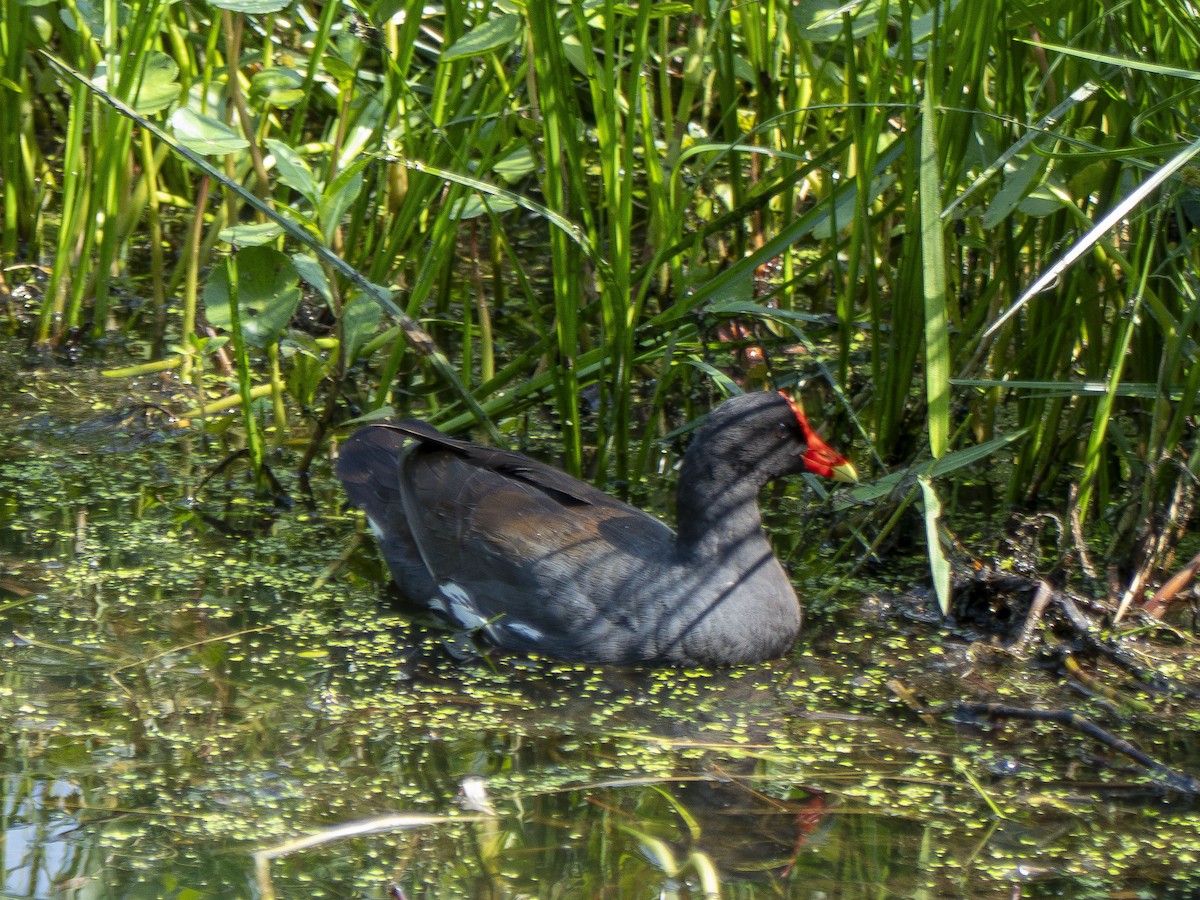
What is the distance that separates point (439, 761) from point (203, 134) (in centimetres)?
157

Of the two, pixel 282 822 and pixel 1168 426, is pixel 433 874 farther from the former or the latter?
pixel 1168 426

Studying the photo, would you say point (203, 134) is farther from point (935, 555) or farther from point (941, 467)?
point (935, 555)

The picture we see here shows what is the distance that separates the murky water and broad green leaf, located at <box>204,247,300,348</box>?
0.48 meters

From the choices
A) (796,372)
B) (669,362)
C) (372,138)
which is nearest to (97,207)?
(372,138)

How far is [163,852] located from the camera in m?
2.24

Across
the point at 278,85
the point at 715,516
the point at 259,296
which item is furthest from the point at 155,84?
the point at 715,516

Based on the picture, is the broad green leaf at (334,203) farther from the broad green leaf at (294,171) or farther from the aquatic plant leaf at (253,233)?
the aquatic plant leaf at (253,233)

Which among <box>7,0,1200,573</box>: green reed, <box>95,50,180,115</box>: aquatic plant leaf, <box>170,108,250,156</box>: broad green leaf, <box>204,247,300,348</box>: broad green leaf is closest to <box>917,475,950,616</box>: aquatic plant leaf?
<box>7,0,1200,573</box>: green reed

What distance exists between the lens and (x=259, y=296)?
11.1 feet

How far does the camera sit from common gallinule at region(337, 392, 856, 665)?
122 inches

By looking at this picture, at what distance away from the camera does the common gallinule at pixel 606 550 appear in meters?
3.09

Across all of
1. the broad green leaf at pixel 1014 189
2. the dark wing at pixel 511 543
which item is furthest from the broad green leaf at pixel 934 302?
the dark wing at pixel 511 543

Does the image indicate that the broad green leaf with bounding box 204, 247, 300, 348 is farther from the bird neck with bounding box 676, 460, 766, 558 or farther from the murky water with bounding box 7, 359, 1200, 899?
the bird neck with bounding box 676, 460, 766, 558

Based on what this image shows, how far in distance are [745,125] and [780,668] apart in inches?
80.2
